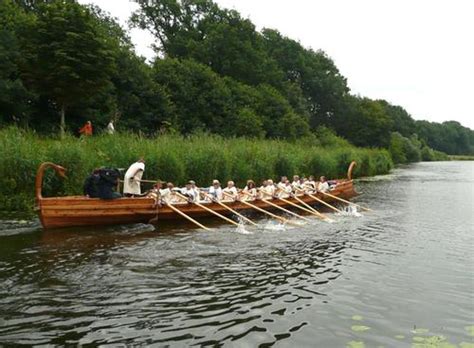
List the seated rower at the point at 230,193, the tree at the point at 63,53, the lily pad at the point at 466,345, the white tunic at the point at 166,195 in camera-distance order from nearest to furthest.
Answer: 1. the lily pad at the point at 466,345
2. the white tunic at the point at 166,195
3. the seated rower at the point at 230,193
4. the tree at the point at 63,53

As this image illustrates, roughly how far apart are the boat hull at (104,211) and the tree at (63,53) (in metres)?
12.3

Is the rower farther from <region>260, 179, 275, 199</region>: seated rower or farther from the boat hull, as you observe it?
<region>260, 179, 275, 199</region>: seated rower

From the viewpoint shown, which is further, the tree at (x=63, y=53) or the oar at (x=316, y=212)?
the tree at (x=63, y=53)

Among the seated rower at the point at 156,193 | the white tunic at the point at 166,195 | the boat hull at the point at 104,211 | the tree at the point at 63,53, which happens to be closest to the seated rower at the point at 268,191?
the boat hull at the point at 104,211

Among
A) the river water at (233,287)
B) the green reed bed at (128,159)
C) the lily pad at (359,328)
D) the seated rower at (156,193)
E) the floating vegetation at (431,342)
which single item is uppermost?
the green reed bed at (128,159)

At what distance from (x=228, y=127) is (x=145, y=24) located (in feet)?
83.7

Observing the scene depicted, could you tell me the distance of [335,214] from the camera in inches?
727

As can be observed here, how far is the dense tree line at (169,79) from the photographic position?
967 inches

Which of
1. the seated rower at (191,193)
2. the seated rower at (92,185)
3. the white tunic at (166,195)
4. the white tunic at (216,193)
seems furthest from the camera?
the white tunic at (216,193)

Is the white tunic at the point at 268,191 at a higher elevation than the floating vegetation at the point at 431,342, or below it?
higher

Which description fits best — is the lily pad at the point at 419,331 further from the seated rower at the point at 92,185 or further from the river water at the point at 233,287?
the seated rower at the point at 92,185

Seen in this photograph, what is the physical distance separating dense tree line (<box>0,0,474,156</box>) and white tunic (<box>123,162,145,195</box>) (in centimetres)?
847

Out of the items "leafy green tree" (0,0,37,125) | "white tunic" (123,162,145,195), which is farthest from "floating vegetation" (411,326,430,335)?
"leafy green tree" (0,0,37,125)

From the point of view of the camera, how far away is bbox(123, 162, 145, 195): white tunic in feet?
48.4
